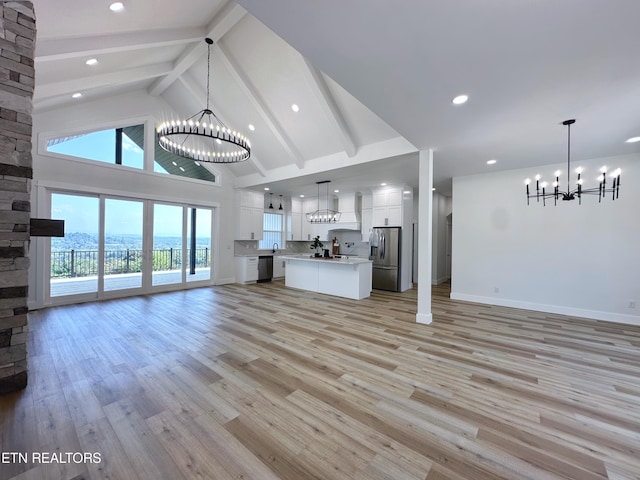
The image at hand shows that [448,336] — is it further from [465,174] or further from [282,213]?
[282,213]

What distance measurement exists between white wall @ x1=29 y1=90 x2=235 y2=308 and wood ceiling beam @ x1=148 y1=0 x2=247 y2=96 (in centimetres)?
80

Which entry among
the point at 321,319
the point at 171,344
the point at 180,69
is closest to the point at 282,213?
the point at 180,69

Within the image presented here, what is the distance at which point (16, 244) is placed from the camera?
2.32m

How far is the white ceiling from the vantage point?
191 cm

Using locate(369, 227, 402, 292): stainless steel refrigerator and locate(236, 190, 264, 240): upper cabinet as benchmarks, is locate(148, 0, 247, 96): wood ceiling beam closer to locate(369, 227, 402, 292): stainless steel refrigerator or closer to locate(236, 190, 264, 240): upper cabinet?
locate(236, 190, 264, 240): upper cabinet

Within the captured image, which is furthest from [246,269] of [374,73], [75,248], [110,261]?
[374,73]

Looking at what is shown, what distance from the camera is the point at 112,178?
5.98 meters

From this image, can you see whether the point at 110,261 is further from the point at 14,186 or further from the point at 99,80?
the point at 14,186

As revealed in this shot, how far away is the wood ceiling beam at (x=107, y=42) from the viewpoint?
11.7ft

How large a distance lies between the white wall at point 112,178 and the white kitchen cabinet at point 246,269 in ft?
1.11

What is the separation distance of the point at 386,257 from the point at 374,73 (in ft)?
18.4

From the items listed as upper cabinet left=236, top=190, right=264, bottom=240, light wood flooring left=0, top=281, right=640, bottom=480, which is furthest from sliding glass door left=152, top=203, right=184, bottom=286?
light wood flooring left=0, top=281, right=640, bottom=480

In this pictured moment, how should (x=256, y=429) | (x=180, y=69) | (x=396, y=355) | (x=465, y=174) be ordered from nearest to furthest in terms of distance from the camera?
(x=256, y=429) < (x=396, y=355) < (x=180, y=69) < (x=465, y=174)

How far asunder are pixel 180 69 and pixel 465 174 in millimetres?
6833
